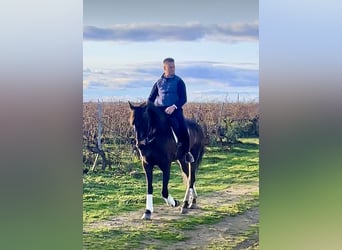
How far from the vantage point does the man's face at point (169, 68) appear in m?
3.56

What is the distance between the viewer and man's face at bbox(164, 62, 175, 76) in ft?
11.7

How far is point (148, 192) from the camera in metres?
3.58

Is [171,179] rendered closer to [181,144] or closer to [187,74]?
[181,144]

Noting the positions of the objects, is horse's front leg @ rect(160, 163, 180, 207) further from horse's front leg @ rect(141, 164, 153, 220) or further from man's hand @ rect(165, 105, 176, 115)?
man's hand @ rect(165, 105, 176, 115)

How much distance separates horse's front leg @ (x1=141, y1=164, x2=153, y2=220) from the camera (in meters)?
3.55

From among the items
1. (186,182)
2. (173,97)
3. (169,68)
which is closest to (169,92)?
(173,97)

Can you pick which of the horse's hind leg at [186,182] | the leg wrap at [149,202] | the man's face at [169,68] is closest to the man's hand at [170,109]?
the man's face at [169,68]

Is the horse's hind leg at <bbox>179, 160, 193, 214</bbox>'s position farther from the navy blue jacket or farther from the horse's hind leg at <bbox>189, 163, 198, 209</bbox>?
the navy blue jacket

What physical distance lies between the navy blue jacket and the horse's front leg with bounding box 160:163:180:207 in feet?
1.38

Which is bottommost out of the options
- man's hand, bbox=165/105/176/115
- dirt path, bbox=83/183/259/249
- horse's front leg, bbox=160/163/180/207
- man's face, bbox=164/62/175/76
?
dirt path, bbox=83/183/259/249

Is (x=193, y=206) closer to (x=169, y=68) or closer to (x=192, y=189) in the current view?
(x=192, y=189)

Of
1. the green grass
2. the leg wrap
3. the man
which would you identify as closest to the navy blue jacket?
the man

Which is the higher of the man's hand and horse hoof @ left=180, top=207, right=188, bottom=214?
the man's hand

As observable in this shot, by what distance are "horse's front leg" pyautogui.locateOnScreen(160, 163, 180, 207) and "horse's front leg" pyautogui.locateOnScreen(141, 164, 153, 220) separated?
8cm
